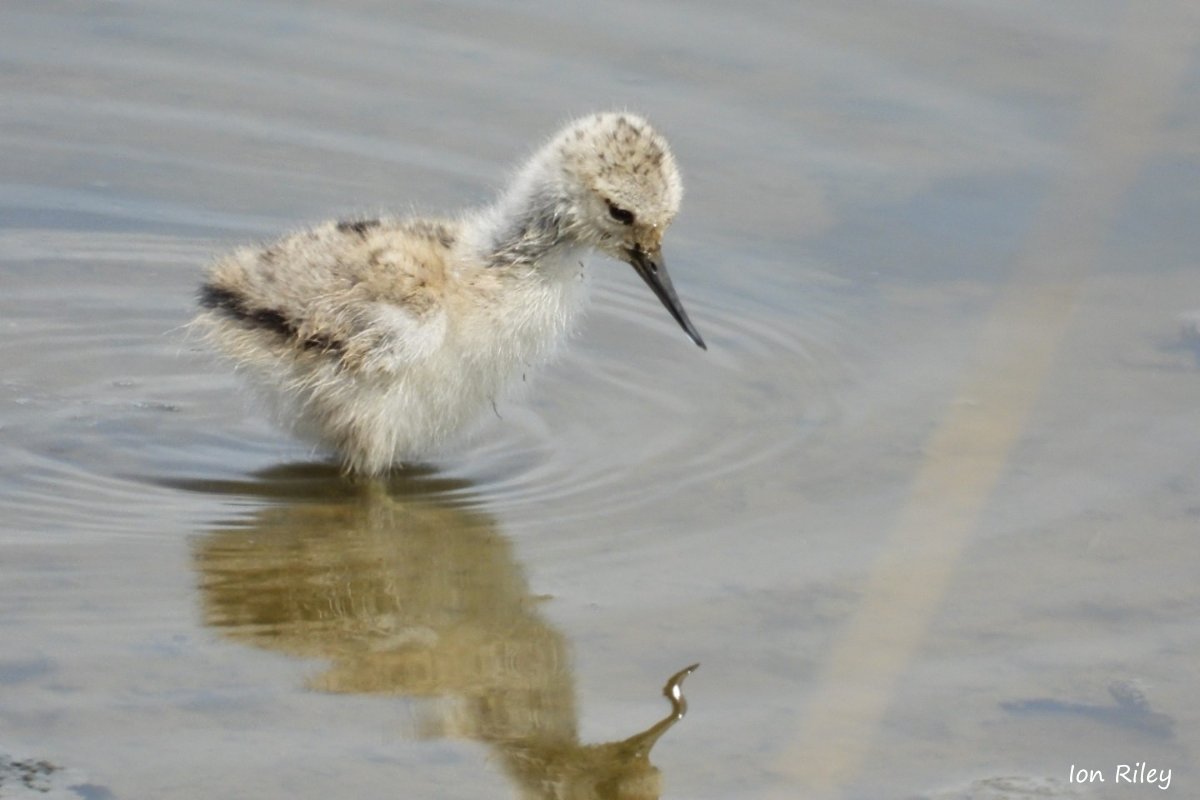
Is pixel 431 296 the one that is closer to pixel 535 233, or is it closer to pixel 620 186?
pixel 535 233

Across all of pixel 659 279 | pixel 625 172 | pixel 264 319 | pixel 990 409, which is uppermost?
pixel 625 172

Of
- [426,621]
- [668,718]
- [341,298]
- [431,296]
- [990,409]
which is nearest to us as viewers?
[668,718]

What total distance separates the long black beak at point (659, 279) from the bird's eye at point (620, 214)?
105 mm

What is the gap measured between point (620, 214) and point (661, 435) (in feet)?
1.97

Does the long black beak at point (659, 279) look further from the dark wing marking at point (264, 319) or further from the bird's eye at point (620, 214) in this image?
the dark wing marking at point (264, 319)

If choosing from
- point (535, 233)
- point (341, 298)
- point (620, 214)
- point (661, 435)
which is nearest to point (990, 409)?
point (661, 435)

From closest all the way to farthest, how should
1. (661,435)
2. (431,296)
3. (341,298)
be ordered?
(341,298) < (431,296) < (661,435)

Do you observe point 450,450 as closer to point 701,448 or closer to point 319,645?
point 701,448

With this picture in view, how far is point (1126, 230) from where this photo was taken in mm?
6242

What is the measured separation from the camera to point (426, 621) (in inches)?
166

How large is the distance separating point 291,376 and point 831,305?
1.78 metres

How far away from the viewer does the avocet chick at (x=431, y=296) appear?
15.8 feet

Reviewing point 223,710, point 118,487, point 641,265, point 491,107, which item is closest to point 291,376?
point 118,487

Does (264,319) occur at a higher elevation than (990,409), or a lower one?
higher
